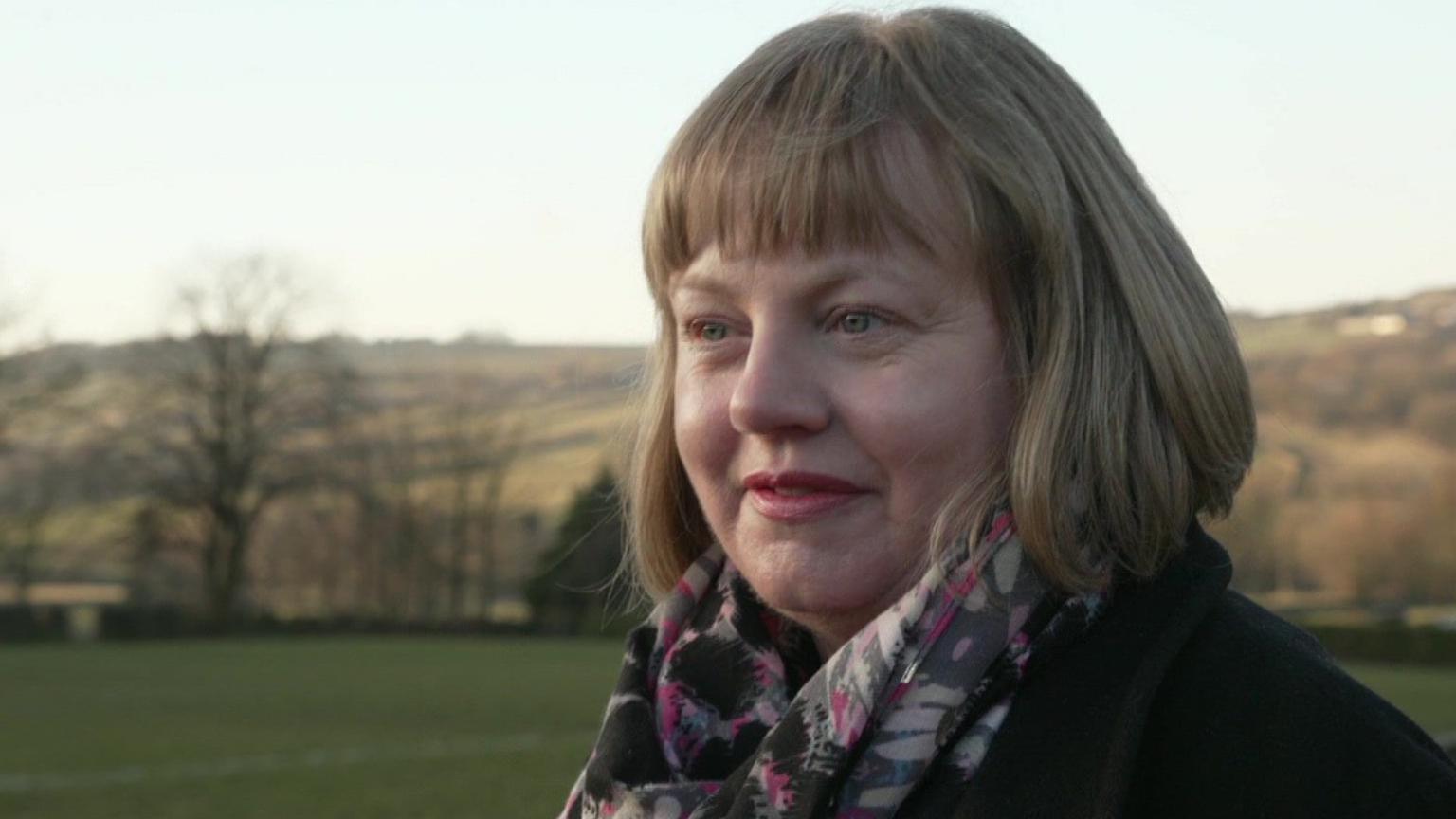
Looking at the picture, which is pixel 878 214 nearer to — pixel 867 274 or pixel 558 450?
pixel 867 274

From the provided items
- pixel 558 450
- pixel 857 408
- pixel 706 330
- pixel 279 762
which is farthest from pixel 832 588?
pixel 558 450

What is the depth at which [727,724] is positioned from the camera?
7.64 ft

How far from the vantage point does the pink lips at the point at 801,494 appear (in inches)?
81.2

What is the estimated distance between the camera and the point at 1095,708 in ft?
6.25

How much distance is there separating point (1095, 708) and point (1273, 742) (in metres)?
0.17

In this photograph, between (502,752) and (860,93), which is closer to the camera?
(860,93)

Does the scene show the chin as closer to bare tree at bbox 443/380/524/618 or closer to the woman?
the woman

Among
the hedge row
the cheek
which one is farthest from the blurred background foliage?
the cheek

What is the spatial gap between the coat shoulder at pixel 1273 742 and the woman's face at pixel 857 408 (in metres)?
0.31

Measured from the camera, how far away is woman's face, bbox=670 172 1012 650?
6.64ft

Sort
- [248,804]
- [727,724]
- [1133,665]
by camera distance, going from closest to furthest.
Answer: [1133,665] → [727,724] → [248,804]

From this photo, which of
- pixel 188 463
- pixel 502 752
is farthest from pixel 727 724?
pixel 188 463

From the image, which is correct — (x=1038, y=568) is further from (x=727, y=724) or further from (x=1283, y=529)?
(x=1283, y=529)

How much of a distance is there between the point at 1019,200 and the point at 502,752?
76.0 feet
